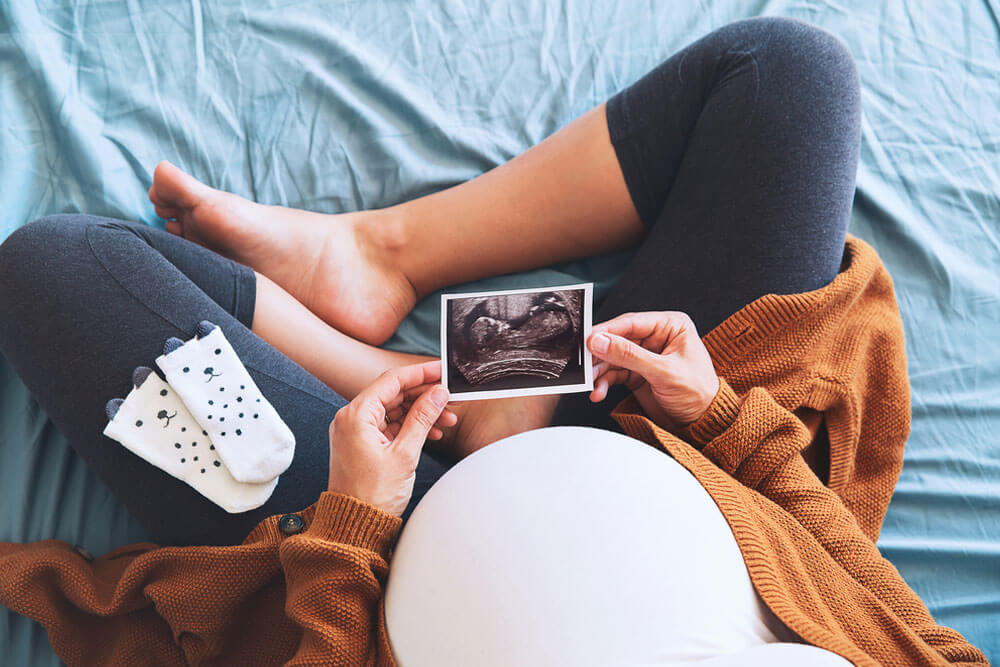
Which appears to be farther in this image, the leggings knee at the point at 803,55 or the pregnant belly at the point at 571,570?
the leggings knee at the point at 803,55

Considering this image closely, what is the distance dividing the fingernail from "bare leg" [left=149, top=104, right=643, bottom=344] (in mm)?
372

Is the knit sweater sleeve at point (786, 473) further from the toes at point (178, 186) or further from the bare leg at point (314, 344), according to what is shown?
the toes at point (178, 186)

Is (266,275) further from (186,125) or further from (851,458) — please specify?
(851,458)

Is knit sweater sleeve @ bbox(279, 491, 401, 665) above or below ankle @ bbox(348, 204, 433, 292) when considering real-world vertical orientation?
below

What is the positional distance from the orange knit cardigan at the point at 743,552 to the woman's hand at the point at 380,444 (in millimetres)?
30

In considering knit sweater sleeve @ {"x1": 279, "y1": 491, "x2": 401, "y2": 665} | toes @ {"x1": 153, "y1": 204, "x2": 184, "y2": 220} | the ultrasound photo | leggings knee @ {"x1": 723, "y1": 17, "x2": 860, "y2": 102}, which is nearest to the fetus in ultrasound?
the ultrasound photo

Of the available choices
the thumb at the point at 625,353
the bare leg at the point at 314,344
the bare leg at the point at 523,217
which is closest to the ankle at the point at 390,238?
the bare leg at the point at 523,217

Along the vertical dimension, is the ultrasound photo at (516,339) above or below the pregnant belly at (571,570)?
above

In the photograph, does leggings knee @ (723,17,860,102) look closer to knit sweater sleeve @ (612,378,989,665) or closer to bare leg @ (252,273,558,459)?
knit sweater sleeve @ (612,378,989,665)

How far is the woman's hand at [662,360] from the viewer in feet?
2.77

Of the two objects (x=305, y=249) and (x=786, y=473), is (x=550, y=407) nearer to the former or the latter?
(x=786, y=473)

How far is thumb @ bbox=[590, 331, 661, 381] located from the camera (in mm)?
839

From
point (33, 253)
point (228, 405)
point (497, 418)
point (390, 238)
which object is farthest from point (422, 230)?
point (33, 253)

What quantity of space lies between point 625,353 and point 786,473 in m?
0.26
